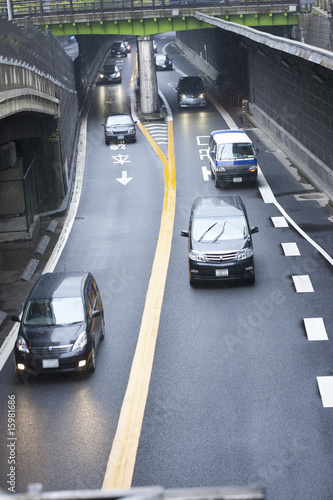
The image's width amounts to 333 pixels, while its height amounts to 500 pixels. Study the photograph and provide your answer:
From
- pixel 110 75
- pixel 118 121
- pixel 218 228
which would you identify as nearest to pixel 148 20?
pixel 118 121

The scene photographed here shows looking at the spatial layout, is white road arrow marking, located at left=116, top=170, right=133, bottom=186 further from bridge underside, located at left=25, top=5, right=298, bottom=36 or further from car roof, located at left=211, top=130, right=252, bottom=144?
bridge underside, located at left=25, top=5, right=298, bottom=36

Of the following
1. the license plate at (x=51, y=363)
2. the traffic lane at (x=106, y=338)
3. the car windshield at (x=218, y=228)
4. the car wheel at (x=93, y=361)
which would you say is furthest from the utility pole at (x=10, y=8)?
the license plate at (x=51, y=363)

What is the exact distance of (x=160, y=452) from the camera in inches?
484

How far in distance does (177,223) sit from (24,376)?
12.9 metres

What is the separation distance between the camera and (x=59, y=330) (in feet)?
50.6

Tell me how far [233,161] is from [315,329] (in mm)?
15179

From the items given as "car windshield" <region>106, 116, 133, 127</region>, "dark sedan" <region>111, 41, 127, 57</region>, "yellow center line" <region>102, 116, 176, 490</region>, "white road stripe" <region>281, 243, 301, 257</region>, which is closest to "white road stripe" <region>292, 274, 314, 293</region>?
"white road stripe" <region>281, 243, 301, 257</region>

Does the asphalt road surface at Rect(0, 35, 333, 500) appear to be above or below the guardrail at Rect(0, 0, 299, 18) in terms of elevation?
below

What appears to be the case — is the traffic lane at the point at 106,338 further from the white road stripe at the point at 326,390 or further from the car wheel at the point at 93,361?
the white road stripe at the point at 326,390

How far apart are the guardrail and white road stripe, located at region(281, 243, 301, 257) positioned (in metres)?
33.0

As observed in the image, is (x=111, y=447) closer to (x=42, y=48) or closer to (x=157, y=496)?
(x=157, y=496)

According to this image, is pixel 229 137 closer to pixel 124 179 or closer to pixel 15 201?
pixel 124 179

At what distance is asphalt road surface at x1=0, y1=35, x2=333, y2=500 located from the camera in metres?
11.8

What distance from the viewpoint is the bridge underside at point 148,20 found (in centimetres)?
5094
